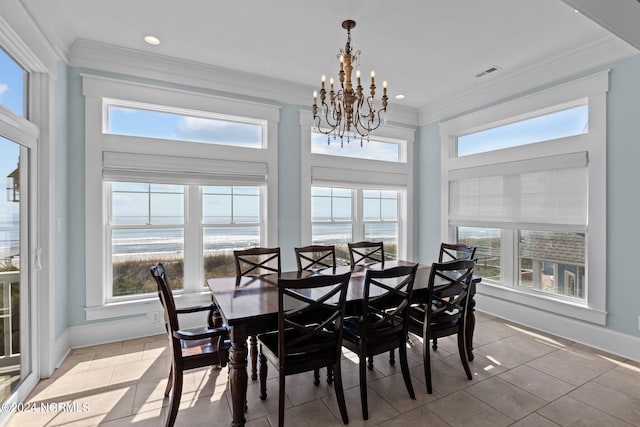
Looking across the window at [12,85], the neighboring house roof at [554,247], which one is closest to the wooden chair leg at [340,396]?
the window at [12,85]

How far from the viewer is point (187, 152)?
3666mm

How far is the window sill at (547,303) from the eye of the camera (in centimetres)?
327

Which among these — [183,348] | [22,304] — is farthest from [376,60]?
[22,304]

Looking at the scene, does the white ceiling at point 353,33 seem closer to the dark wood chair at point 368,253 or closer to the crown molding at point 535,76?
the crown molding at point 535,76

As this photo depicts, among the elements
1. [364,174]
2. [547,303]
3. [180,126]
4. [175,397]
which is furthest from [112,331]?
[547,303]

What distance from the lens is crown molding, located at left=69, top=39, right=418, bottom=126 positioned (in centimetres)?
321

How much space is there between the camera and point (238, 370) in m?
1.97

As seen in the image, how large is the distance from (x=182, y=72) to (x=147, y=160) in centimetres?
105

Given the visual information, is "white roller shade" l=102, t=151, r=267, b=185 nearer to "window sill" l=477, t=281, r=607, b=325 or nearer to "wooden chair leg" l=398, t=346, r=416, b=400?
"wooden chair leg" l=398, t=346, r=416, b=400

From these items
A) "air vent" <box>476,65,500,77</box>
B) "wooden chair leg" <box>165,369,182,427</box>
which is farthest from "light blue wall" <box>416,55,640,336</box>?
"wooden chair leg" <box>165,369,182,427</box>

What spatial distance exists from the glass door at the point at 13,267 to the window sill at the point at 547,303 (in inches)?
189

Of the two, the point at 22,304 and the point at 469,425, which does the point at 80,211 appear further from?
the point at 469,425

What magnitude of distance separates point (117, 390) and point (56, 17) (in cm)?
302

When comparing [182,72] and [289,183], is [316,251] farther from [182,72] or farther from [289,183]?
[182,72]
